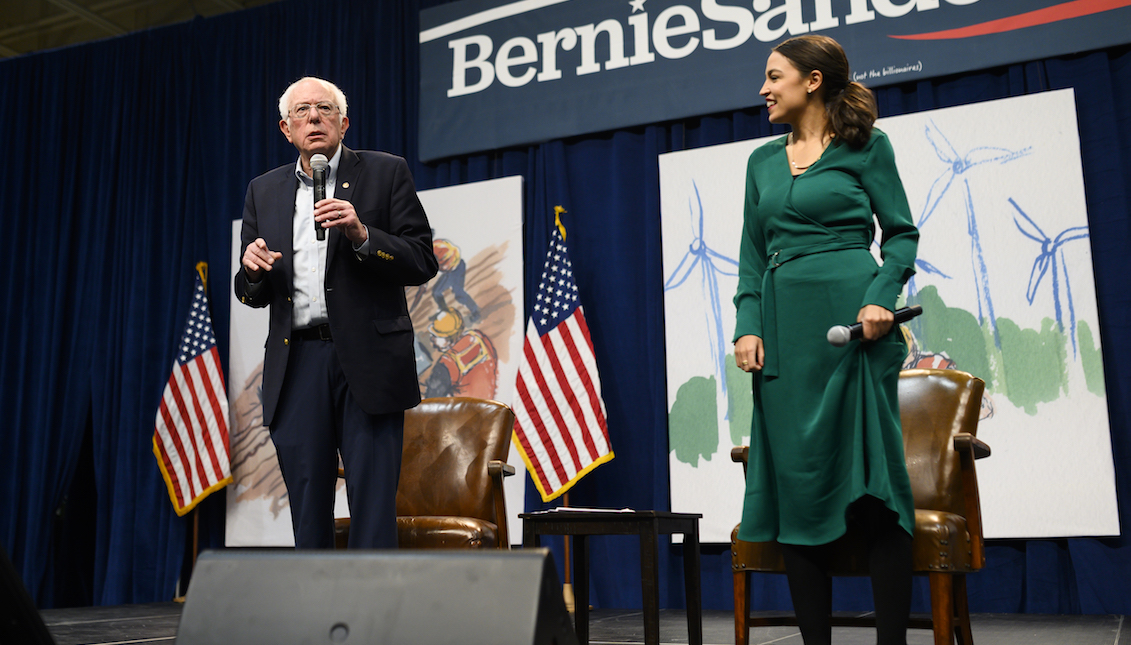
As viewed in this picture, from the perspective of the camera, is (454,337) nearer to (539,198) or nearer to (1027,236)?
(539,198)

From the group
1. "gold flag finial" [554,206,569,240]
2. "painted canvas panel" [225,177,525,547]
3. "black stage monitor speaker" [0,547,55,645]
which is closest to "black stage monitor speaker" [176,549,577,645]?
"black stage monitor speaker" [0,547,55,645]

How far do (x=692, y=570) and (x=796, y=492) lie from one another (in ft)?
2.73

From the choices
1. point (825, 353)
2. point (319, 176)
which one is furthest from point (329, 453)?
point (825, 353)

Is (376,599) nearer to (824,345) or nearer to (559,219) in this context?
(824,345)

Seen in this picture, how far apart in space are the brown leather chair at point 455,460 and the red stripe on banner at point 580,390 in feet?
3.15

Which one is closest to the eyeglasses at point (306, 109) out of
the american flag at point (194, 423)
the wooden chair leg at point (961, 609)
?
the wooden chair leg at point (961, 609)

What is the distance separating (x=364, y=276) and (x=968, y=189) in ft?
9.16

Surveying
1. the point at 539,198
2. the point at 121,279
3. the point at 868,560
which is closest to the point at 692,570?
the point at 868,560

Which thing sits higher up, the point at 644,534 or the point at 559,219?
the point at 559,219

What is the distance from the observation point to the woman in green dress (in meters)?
1.68

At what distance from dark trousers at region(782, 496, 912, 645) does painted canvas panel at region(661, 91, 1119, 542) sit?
2.26 metres

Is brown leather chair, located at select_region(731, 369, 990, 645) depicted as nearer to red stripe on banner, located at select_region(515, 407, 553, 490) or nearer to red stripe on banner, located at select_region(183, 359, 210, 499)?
red stripe on banner, located at select_region(515, 407, 553, 490)

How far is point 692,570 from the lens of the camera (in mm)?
2482

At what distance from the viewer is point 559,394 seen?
427cm
